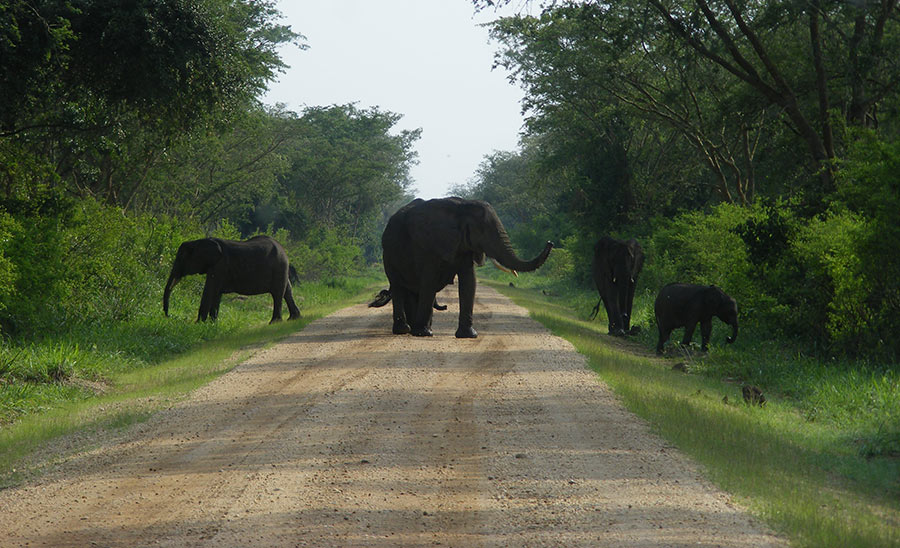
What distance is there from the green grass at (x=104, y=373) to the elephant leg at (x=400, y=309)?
226 cm

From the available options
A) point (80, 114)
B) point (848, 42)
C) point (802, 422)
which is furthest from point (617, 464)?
point (80, 114)

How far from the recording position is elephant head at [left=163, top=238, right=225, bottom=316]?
20.8m

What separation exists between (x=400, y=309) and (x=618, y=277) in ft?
21.0

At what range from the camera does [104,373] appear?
45.2 ft

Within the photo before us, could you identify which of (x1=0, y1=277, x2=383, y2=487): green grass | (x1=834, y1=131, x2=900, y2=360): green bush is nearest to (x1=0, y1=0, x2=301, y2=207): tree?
(x1=0, y1=277, x2=383, y2=487): green grass

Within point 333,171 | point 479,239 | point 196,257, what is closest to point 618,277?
point 479,239

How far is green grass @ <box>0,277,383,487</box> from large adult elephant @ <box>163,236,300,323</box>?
814 mm

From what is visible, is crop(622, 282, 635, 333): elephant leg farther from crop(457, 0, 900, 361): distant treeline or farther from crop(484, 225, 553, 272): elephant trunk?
crop(484, 225, 553, 272): elephant trunk

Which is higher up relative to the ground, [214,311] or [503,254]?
[503,254]

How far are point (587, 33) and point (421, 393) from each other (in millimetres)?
18754

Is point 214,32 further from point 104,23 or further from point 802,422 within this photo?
point 802,422

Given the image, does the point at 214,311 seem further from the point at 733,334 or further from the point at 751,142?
the point at 751,142

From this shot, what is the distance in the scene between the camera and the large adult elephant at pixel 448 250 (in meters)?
17.1

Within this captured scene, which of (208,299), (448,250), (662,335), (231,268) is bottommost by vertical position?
(208,299)
